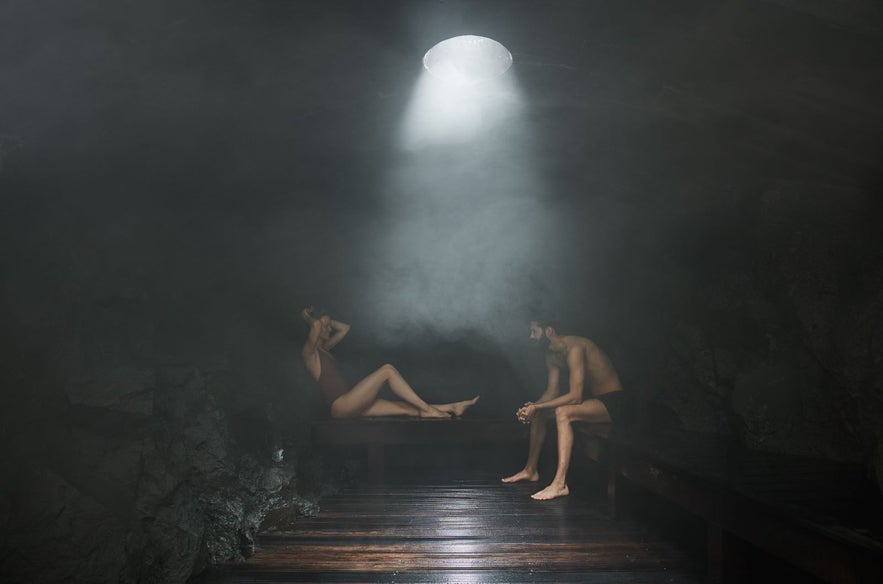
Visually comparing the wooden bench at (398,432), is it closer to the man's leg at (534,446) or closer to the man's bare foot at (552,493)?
the man's leg at (534,446)

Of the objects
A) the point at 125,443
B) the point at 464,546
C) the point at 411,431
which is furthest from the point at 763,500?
the point at 411,431

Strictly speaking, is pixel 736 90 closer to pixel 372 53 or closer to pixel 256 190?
pixel 372 53

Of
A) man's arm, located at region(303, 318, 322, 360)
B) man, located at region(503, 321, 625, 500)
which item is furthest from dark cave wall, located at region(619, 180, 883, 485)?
man's arm, located at region(303, 318, 322, 360)

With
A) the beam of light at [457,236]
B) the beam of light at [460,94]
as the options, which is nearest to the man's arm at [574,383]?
the beam of light at [457,236]

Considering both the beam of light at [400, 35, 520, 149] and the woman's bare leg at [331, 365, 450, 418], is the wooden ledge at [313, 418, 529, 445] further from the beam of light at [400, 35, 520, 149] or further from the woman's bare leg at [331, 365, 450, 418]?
the beam of light at [400, 35, 520, 149]

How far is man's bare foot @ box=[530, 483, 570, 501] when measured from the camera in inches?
178

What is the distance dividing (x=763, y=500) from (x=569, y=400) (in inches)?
98.8

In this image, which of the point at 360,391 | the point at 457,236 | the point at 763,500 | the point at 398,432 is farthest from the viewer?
the point at 457,236

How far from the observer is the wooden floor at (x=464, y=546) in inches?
113

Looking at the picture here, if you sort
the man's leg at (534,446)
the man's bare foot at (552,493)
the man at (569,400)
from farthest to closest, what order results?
1. the man's leg at (534,446)
2. the man at (569,400)
3. the man's bare foot at (552,493)

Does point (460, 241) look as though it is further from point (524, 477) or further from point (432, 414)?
point (524, 477)

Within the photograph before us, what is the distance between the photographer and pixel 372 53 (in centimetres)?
373

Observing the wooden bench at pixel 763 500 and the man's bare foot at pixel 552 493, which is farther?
the man's bare foot at pixel 552 493

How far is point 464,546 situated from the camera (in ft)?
10.9
